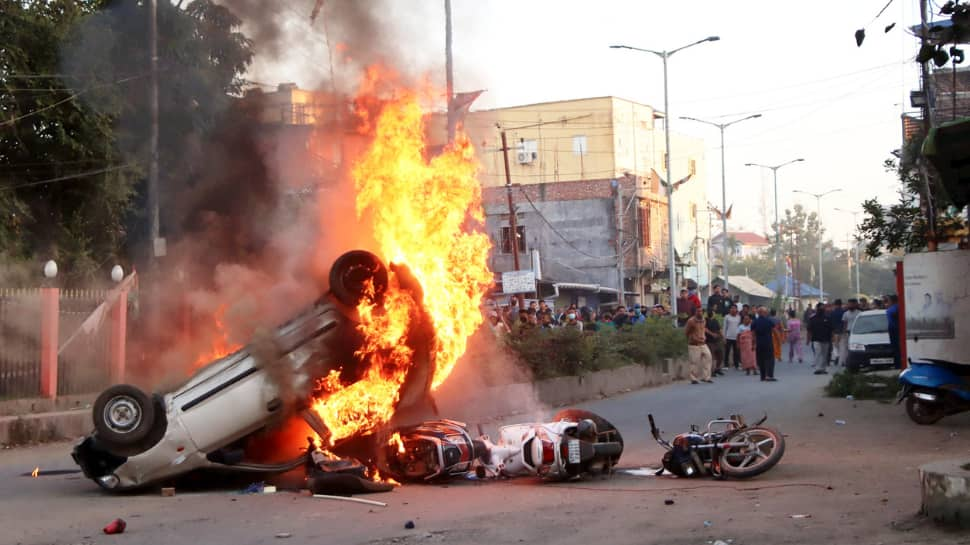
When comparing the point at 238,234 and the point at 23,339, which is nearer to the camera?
the point at 238,234

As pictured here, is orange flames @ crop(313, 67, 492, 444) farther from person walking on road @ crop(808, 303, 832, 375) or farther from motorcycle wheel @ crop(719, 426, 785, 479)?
person walking on road @ crop(808, 303, 832, 375)

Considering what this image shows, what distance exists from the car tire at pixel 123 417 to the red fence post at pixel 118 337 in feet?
27.1

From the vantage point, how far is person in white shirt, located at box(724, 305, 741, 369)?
2748 centimetres

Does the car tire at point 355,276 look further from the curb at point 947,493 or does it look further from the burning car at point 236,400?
the curb at point 947,493

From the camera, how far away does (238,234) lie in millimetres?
14953

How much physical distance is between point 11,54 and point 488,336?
38.1ft

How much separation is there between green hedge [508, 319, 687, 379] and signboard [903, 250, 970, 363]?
291 inches

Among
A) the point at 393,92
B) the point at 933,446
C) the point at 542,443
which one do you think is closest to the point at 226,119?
the point at 393,92

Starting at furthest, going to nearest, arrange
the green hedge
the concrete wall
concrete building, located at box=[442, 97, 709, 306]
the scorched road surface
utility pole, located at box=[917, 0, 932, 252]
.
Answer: concrete building, located at box=[442, 97, 709, 306]
the green hedge
the concrete wall
utility pole, located at box=[917, 0, 932, 252]
the scorched road surface

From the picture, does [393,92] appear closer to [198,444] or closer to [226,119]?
[198,444]

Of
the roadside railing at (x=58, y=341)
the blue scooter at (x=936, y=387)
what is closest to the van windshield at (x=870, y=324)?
the blue scooter at (x=936, y=387)

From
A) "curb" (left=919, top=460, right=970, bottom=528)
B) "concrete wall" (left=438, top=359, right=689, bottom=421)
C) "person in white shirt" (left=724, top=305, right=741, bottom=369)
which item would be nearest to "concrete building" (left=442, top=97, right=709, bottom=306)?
"person in white shirt" (left=724, top=305, right=741, bottom=369)

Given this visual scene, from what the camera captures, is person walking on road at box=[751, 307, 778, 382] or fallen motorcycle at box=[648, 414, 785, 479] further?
person walking on road at box=[751, 307, 778, 382]

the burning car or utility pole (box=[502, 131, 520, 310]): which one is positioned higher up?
utility pole (box=[502, 131, 520, 310])
